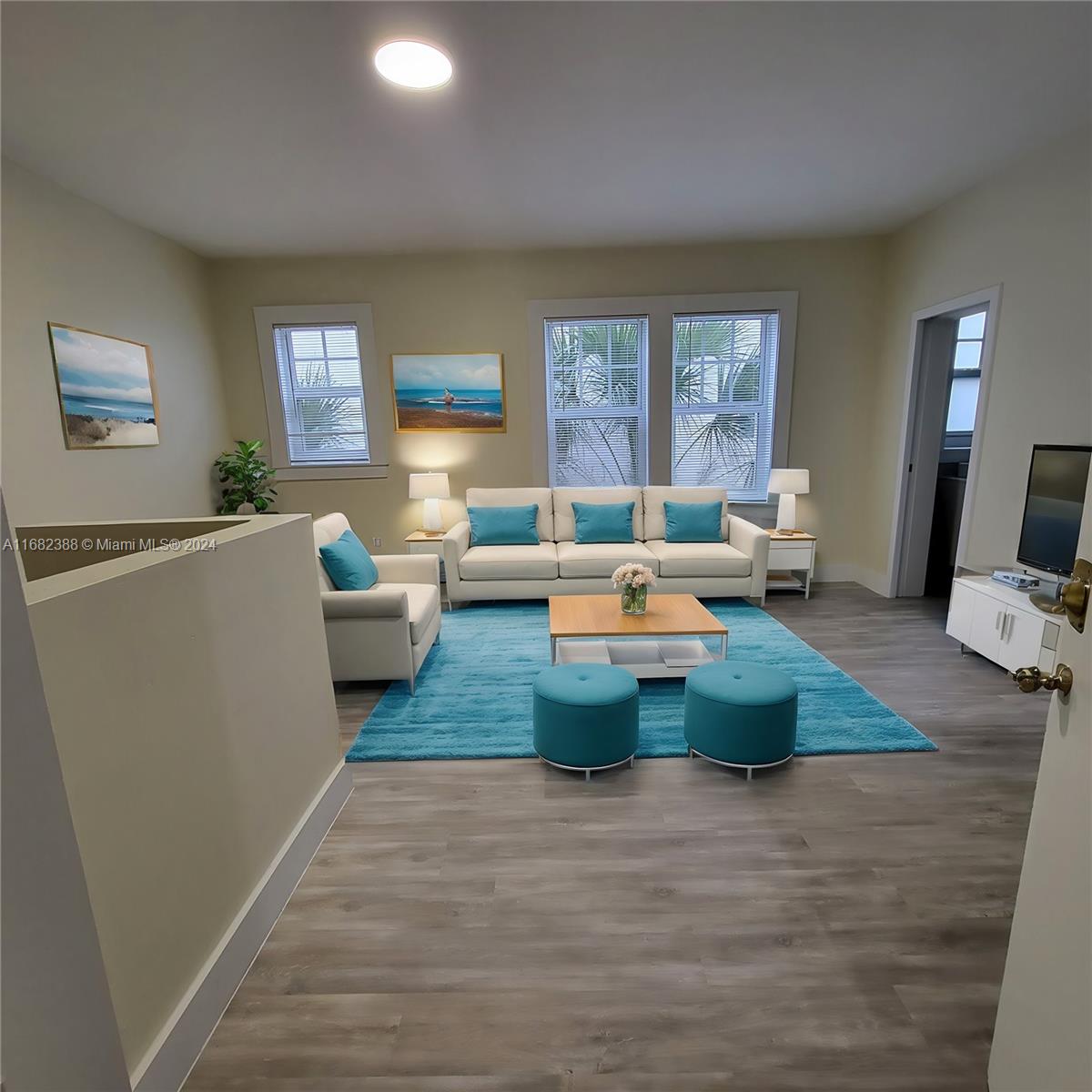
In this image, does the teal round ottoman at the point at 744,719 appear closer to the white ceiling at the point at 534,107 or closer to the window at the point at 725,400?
the white ceiling at the point at 534,107

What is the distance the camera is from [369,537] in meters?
5.10

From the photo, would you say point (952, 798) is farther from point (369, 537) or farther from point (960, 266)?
point (369, 537)

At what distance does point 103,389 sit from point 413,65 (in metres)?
2.69

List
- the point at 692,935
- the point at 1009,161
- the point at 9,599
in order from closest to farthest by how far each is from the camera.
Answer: the point at 9,599
the point at 692,935
the point at 1009,161

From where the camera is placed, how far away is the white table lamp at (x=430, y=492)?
4629 millimetres

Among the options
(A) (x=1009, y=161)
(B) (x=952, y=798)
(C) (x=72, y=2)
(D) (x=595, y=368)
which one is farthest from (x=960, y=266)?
(C) (x=72, y=2)

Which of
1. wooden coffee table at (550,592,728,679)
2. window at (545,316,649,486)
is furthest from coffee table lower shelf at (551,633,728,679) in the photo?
window at (545,316,649,486)

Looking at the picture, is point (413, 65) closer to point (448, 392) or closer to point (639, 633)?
point (639, 633)

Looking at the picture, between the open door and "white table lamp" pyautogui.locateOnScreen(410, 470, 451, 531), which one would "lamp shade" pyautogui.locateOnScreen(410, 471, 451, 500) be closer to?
"white table lamp" pyautogui.locateOnScreen(410, 470, 451, 531)

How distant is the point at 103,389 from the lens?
341cm

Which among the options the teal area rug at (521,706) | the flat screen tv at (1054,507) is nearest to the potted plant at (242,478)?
the teal area rug at (521,706)

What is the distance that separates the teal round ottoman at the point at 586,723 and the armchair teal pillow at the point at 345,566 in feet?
4.53

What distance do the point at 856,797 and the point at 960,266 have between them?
3.51 m

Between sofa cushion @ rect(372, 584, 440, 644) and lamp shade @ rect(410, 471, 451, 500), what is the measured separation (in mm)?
1236
